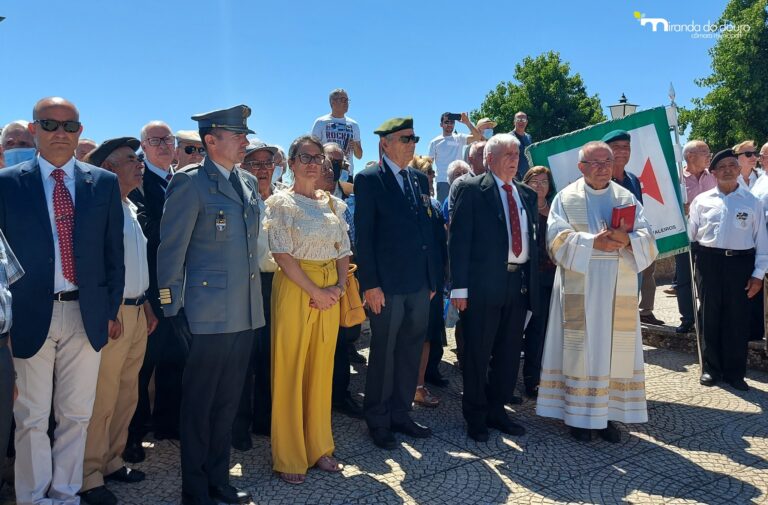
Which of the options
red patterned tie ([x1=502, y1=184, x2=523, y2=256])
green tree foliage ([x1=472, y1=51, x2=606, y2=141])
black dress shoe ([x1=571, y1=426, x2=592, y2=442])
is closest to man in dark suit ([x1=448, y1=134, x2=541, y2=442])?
red patterned tie ([x1=502, y1=184, x2=523, y2=256])

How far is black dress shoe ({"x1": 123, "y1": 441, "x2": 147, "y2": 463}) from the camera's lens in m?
3.90

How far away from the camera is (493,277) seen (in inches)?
171

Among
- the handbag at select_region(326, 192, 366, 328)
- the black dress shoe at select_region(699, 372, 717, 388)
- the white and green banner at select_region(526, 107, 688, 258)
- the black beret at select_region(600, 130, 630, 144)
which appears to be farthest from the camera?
the white and green banner at select_region(526, 107, 688, 258)

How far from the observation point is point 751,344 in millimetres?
6141

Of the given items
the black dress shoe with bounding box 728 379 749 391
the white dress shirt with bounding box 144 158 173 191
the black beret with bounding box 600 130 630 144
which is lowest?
the black dress shoe with bounding box 728 379 749 391

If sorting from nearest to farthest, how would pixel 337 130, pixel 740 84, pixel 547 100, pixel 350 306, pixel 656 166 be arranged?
pixel 350 306 → pixel 656 166 → pixel 337 130 → pixel 740 84 → pixel 547 100

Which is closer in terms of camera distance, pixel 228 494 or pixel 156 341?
pixel 228 494

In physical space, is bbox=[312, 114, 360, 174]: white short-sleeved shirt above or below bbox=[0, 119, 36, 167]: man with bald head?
above

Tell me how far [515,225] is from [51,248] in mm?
3049

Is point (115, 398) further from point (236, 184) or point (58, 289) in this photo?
point (236, 184)

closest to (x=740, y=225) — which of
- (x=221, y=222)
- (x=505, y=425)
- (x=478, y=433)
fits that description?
(x=505, y=425)

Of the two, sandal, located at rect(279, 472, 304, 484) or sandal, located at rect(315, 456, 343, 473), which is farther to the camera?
sandal, located at rect(315, 456, 343, 473)

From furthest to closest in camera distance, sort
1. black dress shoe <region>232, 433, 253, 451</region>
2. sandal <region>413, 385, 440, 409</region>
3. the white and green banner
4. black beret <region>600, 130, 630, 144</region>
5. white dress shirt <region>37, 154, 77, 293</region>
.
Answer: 1. the white and green banner
2. black beret <region>600, 130, 630, 144</region>
3. sandal <region>413, 385, 440, 409</region>
4. black dress shoe <region>232, 433, 253, 451</region>
5. white dress shirt <region>37, 154, 77, 293</region>

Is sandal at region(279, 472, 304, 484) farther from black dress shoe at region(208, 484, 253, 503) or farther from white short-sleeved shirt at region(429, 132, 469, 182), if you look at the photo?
white short-sleeved shirt at region(429, 132, 469, 182)
